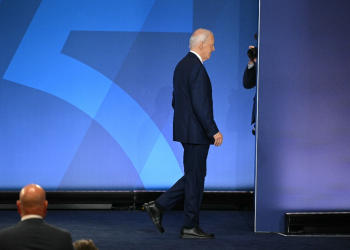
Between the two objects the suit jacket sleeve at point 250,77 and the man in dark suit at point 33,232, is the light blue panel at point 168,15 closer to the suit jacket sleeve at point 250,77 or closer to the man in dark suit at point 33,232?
the suit jacket sleeve at point 250,77

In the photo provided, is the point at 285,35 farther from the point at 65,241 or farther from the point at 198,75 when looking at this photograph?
the point at 65,241

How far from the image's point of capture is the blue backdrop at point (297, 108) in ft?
12.3

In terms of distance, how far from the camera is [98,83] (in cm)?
495

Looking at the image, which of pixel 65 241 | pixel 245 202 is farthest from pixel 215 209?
pixel 65 241

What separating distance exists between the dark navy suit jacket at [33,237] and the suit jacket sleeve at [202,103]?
6.68ft

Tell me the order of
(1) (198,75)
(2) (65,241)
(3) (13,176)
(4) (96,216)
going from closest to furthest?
1. (2) (65,241)
2. (1) (198,75)
3. (4) (96,216)
4. (3) (13,176)

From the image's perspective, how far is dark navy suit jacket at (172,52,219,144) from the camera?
350 centimetres

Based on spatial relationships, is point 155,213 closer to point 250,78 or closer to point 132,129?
point 250,78

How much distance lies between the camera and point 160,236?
361 cm

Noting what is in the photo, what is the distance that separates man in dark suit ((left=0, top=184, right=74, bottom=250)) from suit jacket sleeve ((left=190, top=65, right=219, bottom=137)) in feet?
6.59

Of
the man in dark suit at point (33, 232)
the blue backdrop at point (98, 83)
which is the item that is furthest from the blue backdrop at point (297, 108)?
the man in dark suit at point (33, 232)

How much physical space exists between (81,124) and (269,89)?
213cm

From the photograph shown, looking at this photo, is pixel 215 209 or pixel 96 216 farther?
pixel 215 209

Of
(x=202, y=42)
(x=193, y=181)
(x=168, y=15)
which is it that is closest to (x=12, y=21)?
(x=168, y=15)
